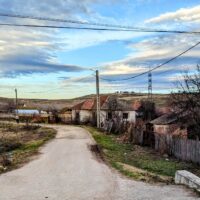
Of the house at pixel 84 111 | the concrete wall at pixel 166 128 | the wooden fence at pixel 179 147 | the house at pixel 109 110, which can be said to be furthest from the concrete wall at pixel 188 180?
the house at pixel 84 111

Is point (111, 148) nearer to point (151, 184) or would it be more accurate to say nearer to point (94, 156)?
point (94, 156)

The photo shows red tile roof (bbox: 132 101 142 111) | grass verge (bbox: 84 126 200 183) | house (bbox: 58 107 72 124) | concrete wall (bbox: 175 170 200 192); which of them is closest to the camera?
concrete wall (bbox: 175 170 200 192)

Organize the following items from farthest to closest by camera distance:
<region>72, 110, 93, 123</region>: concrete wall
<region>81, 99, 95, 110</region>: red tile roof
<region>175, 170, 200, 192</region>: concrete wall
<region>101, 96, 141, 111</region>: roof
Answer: <region>81, 99, 95, 110</region>: red tile roof, <region>72, 110, 93, 123</region>: concrete wall, <region>101, 96, 141, 111</region>: roof, <region>175, 170, 200, 192</region>: concrete wall

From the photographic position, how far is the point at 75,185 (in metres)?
15.8

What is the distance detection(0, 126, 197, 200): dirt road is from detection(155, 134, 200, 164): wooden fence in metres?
5.32

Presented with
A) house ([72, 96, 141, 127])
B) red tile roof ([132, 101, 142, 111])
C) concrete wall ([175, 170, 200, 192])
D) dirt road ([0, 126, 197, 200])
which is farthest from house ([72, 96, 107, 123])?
concrete wall ([175, 170, 200, 192])

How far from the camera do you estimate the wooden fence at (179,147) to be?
2414cm

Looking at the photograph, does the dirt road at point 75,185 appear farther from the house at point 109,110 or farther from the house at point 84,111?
the house at point 84,111

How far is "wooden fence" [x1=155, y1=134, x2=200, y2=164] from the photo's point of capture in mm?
24141

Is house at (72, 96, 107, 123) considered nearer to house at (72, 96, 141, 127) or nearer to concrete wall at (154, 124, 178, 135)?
house at (72, 96, 141, 127)

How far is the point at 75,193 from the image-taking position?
14.3 meters

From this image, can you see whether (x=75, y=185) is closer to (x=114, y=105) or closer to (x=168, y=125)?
(x=168, y=125)

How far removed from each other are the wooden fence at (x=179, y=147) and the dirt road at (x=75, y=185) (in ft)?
17.5

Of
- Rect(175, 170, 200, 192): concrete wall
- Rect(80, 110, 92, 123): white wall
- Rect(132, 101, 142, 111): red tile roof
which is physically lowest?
Rect(175, 170, 200, 192): concrete wall
